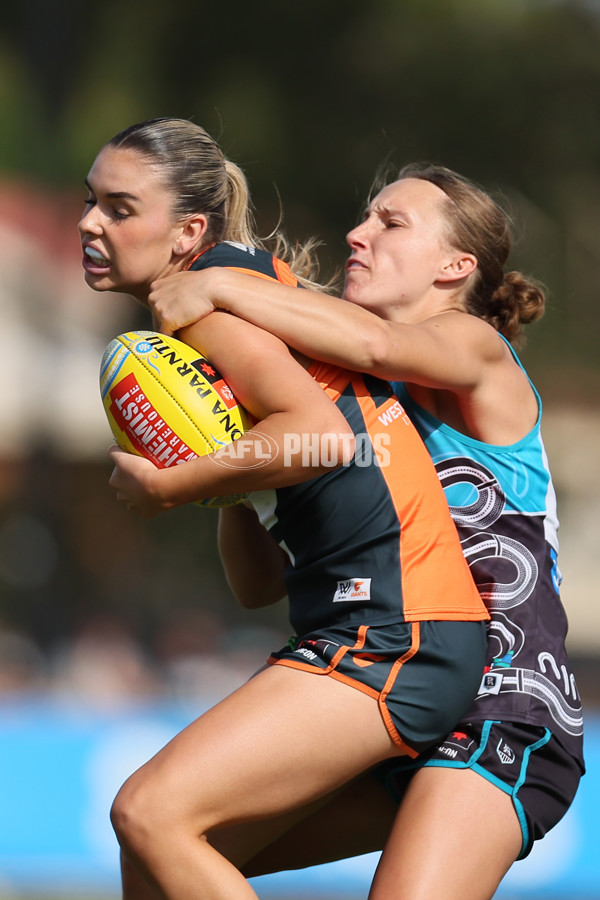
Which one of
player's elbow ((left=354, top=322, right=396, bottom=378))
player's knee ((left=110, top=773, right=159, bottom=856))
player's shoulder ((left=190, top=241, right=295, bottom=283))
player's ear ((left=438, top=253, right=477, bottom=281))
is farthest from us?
player's ear ((left=438, top=253, right=477, bottom=281))

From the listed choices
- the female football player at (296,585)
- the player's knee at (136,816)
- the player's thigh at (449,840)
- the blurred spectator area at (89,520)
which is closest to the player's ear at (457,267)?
the female football player at (296,585)

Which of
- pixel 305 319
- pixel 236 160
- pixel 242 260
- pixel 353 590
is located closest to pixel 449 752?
pixel 353 590

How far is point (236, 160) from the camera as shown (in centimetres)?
1115

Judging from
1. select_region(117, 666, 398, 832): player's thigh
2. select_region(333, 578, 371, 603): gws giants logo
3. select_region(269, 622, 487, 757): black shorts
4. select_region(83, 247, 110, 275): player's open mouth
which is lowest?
select_region(117, 666, 398, 832): player's thigh

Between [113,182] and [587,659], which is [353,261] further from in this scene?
[587,659]

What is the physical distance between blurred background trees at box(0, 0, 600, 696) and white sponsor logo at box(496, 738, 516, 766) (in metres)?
7.60

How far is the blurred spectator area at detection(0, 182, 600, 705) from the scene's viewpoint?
32.8 ft

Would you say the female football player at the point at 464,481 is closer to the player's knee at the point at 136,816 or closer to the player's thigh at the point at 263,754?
the player's thigh at the point at 263,754

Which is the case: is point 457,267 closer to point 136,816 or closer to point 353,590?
point 353,590

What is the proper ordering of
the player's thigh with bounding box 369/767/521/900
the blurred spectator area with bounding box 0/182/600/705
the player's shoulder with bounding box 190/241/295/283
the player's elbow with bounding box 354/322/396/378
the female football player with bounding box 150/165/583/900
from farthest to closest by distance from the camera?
1. the blurred spectator area with bounding box 0/182/600/705
2. the player's shoulder with bounding box 190/241/295/283
3. the player's elbow with bounding box 354/322/396/378
4. the female football player with bounding box 150/165/583/900
5. the player's thigh with bounding box 369/767/521/900

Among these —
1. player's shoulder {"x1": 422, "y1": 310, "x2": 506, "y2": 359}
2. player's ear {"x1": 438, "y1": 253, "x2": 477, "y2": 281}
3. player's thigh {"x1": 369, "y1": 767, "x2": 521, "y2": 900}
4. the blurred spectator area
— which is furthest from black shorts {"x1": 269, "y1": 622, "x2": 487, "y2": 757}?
the blurred spectator area

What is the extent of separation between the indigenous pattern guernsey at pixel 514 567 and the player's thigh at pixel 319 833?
0.39 m

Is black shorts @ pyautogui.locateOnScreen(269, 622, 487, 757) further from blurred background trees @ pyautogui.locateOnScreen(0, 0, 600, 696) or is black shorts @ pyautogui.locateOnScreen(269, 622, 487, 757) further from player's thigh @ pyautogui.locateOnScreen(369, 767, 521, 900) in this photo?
blurred background trees @ pyautogui.locateOnScreen(0, 0, 600, 696)

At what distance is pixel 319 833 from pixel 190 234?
5.19 feet
